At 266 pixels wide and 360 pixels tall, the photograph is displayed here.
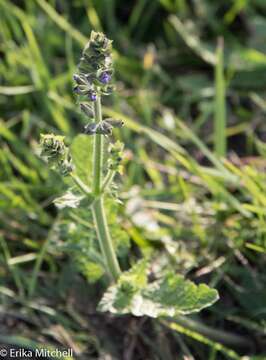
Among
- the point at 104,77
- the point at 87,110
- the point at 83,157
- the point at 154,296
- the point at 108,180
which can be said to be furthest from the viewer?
the point at 83,157

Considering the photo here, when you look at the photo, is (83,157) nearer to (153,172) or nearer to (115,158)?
(115,158)

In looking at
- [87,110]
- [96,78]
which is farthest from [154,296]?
[96,78]

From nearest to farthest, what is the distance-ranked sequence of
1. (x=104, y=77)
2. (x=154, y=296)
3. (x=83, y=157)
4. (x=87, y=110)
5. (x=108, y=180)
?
(x=104, y=77) → (x=87, y=110) → (x=108, y=180) → (x=154, y=296) → (x=83, y=157)

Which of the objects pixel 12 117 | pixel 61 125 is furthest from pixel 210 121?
pixel 12 117

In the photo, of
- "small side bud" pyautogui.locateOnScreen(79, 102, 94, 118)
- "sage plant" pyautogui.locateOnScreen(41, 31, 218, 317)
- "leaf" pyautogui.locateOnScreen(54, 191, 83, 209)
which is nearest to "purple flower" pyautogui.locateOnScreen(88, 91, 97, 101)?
"sage plant" pyautogui.locateOnScreen(41, 31, 218, 317)

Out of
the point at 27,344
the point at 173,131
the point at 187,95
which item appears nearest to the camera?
the point at 27,344

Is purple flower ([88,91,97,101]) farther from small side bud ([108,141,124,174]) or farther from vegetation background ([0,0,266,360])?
vegetation background ([0,0,266,360])

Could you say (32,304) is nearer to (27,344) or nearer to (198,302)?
(27,344)

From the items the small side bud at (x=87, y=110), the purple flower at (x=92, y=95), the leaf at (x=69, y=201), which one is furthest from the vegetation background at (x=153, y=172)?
the purple flower at (x=92, y=95)
